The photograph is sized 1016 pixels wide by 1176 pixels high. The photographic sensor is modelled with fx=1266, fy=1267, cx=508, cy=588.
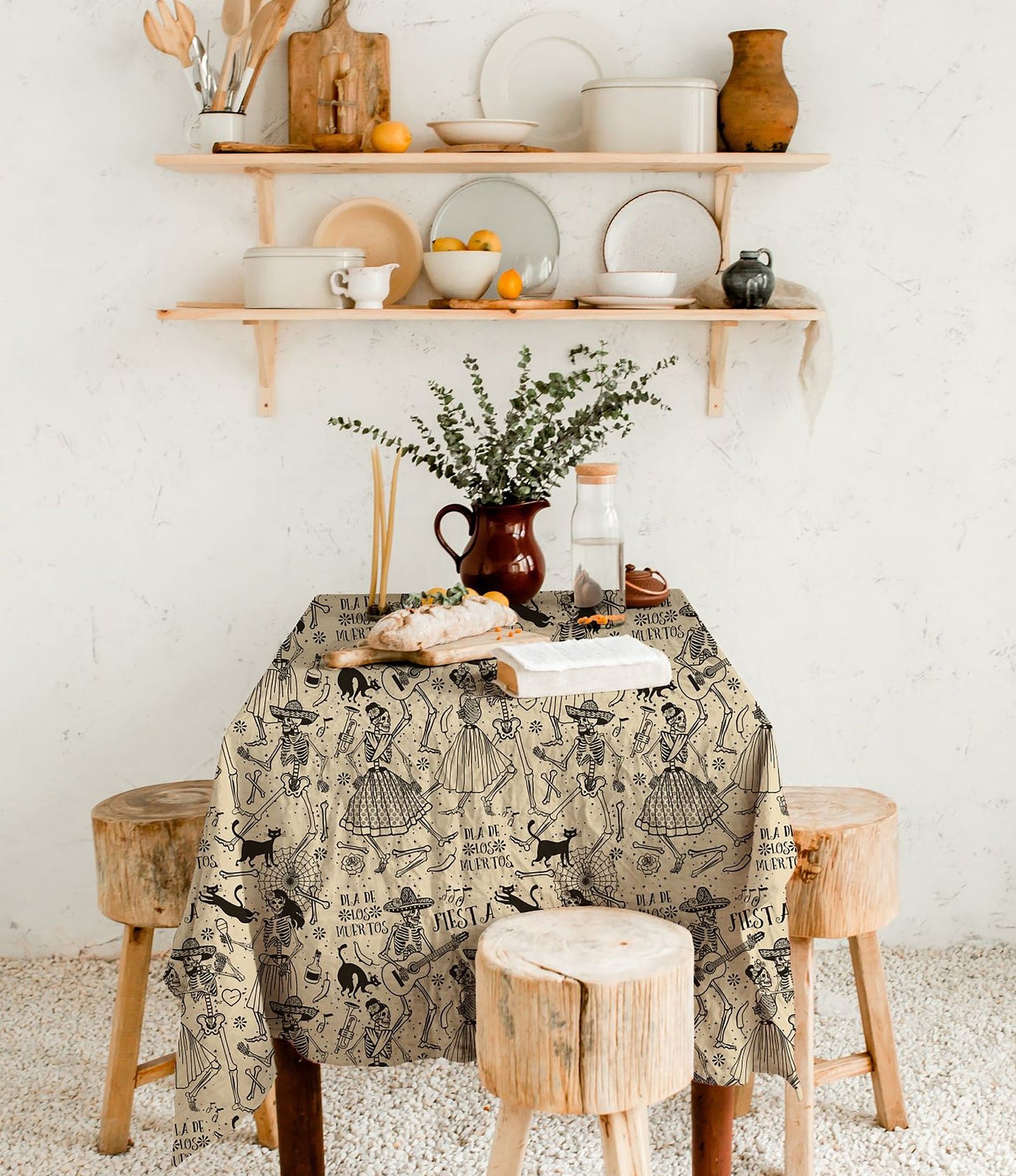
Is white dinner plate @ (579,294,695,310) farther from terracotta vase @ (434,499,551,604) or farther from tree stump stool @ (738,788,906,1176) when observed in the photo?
tree stump stool @ (738,788,906,1176)

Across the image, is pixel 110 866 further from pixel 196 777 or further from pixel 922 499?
pixel 922 499

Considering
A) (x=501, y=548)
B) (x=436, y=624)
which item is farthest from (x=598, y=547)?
(x=436, y=624)

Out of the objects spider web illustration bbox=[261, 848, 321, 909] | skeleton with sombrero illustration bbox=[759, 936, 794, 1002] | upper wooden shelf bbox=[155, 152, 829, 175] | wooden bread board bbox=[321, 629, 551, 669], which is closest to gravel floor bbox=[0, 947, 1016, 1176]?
skeleton with sombrero illustration bbox=[759, 936, 794, 1002]

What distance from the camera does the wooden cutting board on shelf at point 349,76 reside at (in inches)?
95.1

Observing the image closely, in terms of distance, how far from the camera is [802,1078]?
74.8 inches

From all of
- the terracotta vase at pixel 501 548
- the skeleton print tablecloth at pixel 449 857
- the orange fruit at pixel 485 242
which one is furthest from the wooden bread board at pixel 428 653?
the orange fruit at pixel 485 242

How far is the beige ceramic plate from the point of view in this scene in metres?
2.50

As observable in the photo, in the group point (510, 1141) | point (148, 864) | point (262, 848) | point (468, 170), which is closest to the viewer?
point (510, 1141)

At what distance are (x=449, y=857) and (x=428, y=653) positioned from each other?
300 millimetres

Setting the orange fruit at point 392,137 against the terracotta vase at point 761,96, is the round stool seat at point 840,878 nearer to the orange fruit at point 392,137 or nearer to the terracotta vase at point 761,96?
the terracotta vase at point 761,96

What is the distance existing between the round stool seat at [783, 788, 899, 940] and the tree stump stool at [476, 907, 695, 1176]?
0.42 metres

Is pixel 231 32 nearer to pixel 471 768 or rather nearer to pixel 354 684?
pixel 354 684

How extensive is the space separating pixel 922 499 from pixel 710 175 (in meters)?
0.80

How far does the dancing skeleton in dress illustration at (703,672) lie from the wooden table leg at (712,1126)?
484 mm
